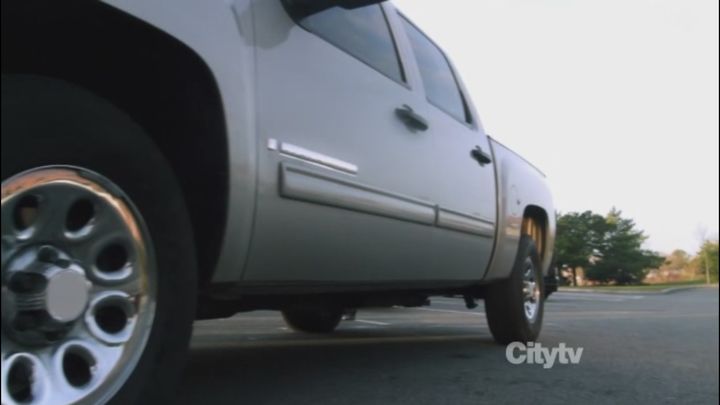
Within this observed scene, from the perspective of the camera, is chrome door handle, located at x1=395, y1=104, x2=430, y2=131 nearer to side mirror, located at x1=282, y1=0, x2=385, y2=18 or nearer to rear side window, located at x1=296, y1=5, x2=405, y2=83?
rear side window, located at x1=296, y1=5, x2=405, y2=83

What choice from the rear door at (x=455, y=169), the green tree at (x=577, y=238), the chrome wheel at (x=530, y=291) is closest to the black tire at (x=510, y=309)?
the chrome wheel at (x=530, y=291)

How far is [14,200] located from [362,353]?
10.1ft

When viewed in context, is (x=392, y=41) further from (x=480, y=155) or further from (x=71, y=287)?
(x=71, y=287)

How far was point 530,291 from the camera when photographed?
507cm

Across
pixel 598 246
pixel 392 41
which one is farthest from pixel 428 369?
pixel 598 246

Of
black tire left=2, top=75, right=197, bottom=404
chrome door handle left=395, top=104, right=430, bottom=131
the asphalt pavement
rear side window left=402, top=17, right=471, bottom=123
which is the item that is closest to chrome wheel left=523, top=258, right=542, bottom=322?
the asphalt pavement

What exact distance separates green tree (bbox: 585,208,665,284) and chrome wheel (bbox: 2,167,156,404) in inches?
183

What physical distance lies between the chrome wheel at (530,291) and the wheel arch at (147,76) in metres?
3.27

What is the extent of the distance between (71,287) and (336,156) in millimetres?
1147

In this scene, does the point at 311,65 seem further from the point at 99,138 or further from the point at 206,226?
the point at 99,138

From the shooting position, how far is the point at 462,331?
20.1 feet

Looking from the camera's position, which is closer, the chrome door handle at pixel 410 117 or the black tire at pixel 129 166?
the black tire at pixel 129 166

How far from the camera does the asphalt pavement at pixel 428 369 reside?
3.00m

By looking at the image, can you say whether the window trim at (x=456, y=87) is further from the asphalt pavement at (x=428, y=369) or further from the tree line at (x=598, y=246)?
the tree line at (x=598, y=246)
